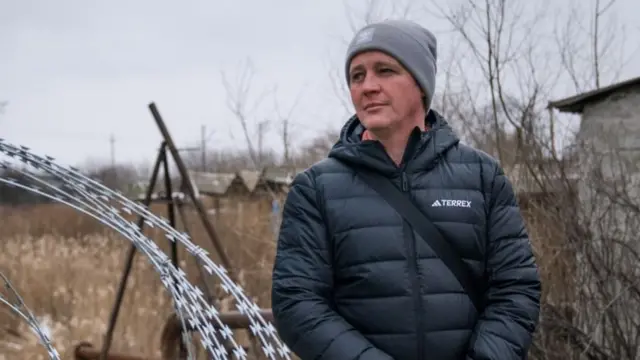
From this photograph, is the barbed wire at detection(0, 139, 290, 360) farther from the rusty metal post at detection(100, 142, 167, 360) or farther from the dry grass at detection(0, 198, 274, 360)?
the dry grass at detection(0, 198, 274, 360)

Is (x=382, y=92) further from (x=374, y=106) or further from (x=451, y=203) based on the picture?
(x=451, y=203)

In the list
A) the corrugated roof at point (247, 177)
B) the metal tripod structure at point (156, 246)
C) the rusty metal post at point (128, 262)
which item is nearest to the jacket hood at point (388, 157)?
the metal tripod structure at point (156, 246)

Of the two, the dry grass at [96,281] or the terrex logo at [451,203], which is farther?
the dry grass at [96,281]

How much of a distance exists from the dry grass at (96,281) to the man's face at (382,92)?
4.67 meters

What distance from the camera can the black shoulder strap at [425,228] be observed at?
1.83 m

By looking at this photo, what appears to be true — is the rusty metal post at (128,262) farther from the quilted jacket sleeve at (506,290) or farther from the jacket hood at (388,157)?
the quilted jacket sleeve at (506,290)

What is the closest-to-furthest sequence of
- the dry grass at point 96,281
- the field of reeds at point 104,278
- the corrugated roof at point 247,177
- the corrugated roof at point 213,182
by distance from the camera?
the field of reeds at point 104,278 < the dry grass at point 96,281 < the corrugated roof at point 247,177 < the corrugated roof at point 213,182

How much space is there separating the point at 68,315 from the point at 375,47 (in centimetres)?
799

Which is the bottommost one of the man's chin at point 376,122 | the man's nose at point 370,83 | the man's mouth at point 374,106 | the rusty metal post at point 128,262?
the rusty metal post at point 128,262

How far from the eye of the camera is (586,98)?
19.6 feet

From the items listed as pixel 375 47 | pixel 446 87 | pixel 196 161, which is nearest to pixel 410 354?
pixel 375 47

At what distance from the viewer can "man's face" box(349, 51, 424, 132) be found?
189 cm

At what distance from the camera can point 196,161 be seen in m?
36.0

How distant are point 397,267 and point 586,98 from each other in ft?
15.2
